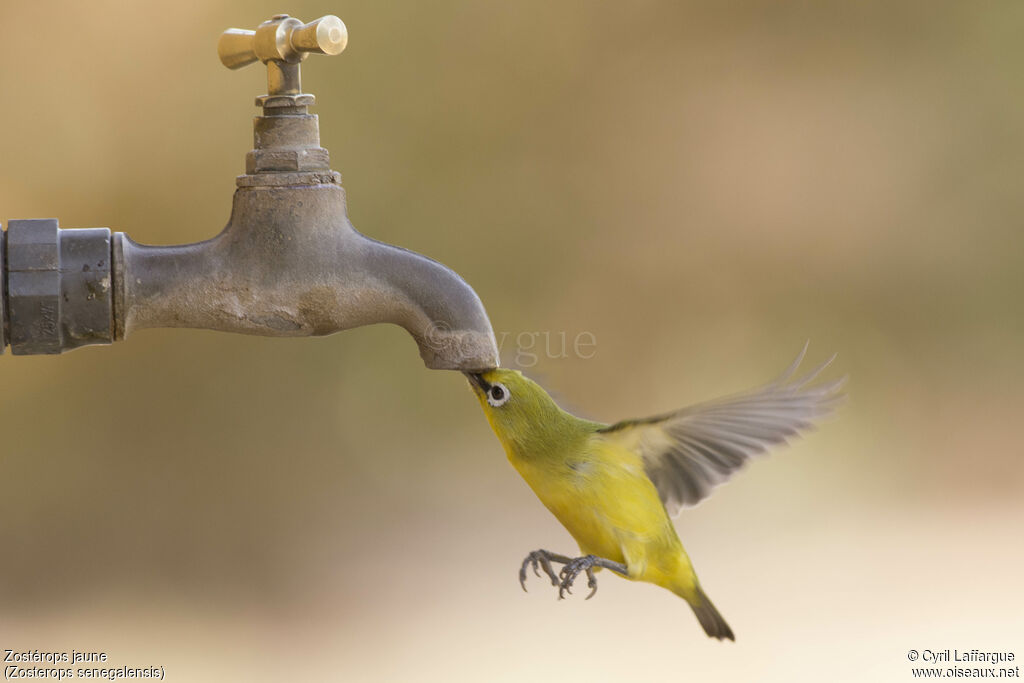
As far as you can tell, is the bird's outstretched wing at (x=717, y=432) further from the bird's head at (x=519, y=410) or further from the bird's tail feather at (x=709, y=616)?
the bird's tail feather at (x=709, y=616)

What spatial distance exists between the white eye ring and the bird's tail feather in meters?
0.54

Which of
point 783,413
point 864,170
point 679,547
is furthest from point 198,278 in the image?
point 864,170

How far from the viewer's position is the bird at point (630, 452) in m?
1.23

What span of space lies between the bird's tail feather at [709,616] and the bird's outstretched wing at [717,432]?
0.86 feet

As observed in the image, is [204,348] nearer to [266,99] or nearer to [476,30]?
[476,30]

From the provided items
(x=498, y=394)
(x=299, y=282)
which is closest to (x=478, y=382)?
(x=498, y=394)

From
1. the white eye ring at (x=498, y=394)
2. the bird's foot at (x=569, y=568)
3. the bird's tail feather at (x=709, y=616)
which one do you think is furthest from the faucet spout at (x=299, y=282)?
the bird's tail feather at (x=709, y=616)

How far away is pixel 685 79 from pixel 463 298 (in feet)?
5.25

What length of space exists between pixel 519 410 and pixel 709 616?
565 mm

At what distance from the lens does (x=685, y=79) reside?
2482 millimetres

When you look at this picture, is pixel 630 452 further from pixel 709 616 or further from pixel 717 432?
pixel 709 616

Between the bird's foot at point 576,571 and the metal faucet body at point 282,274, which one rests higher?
the metal faucet body at point 282,274

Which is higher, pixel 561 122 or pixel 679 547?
pixel 561 122

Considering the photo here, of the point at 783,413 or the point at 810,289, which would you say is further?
the point at 810,289
